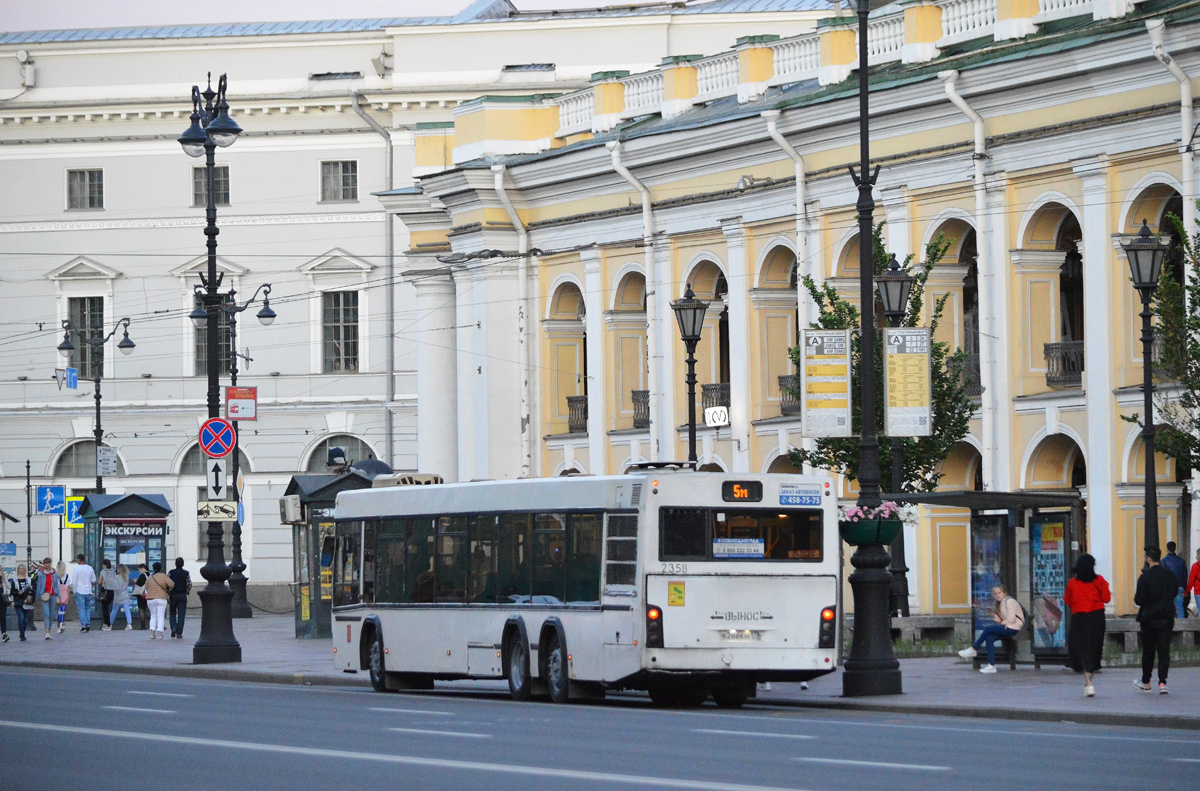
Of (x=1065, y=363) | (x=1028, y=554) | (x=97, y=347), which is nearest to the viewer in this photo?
(x=1028, y=554)

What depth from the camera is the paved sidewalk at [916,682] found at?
885 inches

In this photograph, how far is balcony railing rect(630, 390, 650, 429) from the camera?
50281mm

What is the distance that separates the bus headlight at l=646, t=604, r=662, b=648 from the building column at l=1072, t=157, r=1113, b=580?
15055 mm

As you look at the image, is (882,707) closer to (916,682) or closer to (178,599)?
(916,682)

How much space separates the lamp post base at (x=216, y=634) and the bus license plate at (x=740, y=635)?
12925 mm

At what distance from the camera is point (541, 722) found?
22.0 metres

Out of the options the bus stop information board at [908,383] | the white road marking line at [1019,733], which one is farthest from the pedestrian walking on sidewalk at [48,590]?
the white road marking line at [1019,733]

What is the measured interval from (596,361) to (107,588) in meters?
11.8

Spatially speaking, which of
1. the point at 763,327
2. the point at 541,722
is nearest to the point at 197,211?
the point at 763,327

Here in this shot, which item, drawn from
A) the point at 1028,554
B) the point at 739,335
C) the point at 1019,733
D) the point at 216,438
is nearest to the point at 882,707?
the point at 1019,733

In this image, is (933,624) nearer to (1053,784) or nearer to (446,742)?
(446,742)

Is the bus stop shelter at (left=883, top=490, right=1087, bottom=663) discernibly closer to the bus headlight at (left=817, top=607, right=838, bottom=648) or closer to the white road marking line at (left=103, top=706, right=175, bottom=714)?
the bus headlight at (left=817, top=607, right=838, bottom=648)

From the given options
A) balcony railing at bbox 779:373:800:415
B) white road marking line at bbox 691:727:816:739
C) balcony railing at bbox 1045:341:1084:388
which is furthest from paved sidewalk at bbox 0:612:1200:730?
balcony railing at bbox 779:373:800:415

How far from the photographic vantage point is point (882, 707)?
2431 cm
